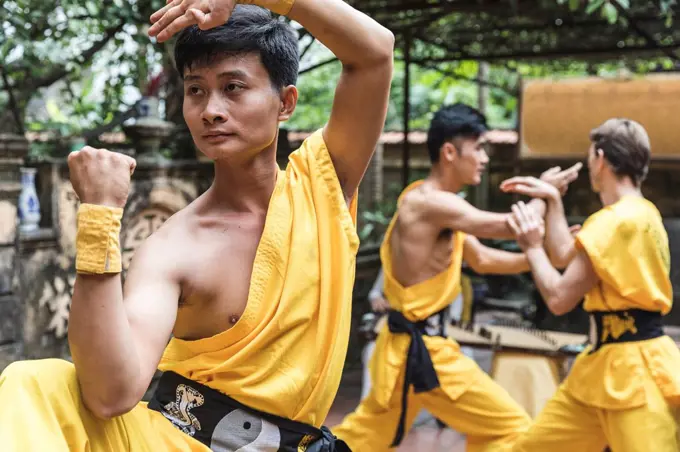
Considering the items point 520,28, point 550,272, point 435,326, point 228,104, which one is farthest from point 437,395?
point 520,28

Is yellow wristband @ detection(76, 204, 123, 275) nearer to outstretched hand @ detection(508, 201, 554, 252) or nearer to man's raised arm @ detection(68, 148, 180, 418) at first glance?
man's raised arm @ detection(68, 148, 180, 418)

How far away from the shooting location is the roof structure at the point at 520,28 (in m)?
6.46

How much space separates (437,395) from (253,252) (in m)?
2.30

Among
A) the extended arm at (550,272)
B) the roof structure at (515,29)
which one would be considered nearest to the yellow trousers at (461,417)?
the extended arm at (550,272)

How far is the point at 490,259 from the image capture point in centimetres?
439

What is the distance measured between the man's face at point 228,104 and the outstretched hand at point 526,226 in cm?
213

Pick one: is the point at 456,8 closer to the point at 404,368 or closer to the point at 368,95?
the point at 404,368

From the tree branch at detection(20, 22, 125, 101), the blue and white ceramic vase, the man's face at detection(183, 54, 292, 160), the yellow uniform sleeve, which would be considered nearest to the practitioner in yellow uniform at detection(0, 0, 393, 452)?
the man's face at detection(183, 54, 292, 160)

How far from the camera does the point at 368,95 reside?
1.81m

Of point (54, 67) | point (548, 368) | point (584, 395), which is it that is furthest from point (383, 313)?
point (54, 67)

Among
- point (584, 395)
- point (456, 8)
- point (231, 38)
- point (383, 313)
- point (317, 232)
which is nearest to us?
point (231, 38)

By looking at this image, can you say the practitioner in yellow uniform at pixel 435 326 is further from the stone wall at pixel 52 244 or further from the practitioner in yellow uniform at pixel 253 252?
the practitioner in yellow uniform at pixel 253 252

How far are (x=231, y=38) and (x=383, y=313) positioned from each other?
3933mm

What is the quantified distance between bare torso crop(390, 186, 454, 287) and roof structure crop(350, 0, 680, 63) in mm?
2336
